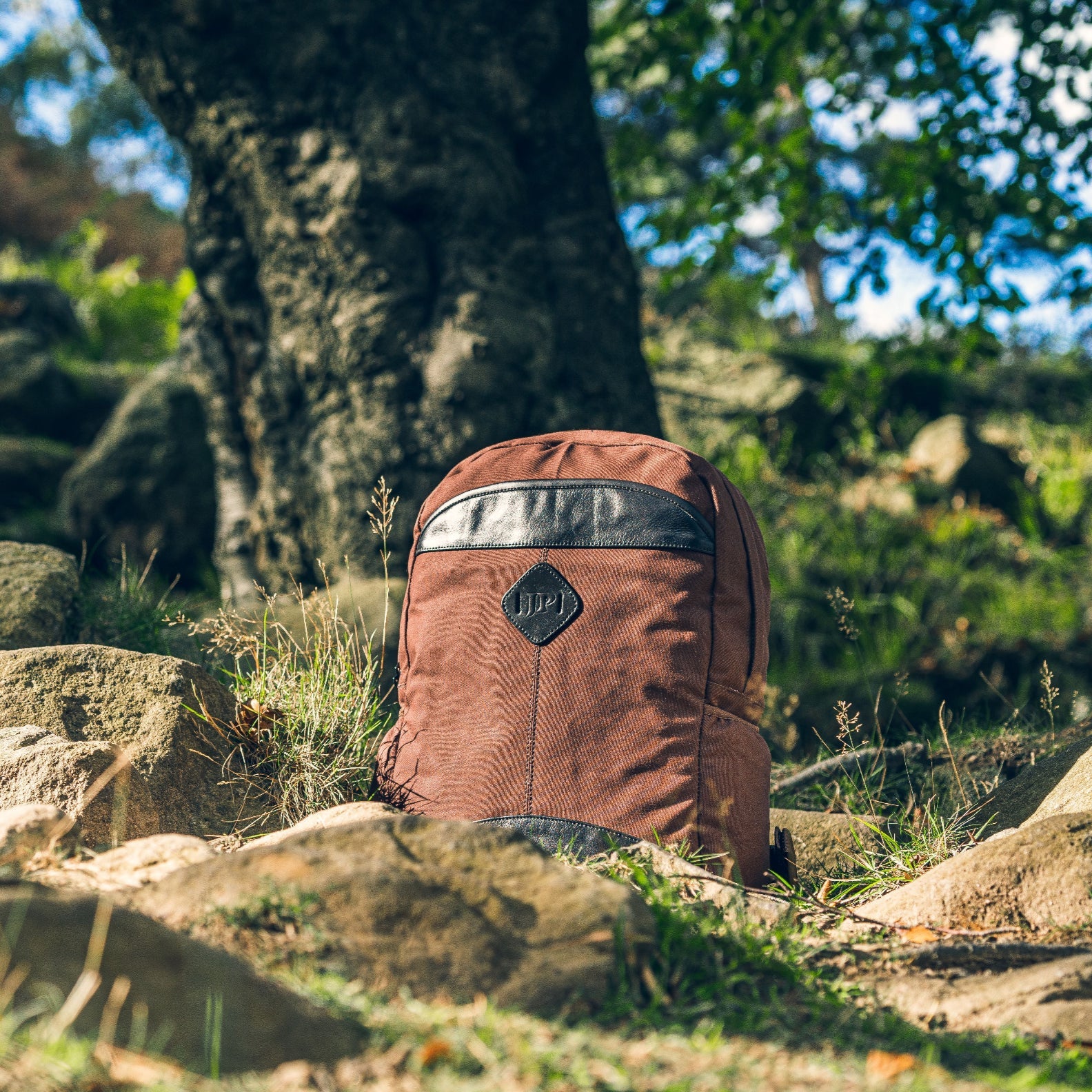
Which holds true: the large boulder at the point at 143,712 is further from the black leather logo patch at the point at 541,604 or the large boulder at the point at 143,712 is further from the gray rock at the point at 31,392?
the gray rock at the point at 31,392

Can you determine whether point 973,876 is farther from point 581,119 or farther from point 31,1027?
point 581,119

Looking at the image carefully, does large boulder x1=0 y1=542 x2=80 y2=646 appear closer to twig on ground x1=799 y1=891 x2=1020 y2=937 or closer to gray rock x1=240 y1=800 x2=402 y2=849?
gray rock x1=240 y1=800 x2=402 y2=849

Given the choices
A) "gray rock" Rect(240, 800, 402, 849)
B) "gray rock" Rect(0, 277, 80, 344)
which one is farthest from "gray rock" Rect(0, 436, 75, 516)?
"gray rock" Rect(240, 800, 402, 849)

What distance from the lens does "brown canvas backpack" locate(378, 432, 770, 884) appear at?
103 inches

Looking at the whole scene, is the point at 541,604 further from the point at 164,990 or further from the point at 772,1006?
the point at 164,990

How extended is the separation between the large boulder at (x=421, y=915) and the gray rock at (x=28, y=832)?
300 millimetres

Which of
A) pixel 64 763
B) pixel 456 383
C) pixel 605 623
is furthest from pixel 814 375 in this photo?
pixel 64 763

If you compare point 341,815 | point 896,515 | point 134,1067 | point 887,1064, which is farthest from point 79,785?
point 896,515

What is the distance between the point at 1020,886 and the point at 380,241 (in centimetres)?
360

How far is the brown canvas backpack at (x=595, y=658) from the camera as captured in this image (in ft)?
8.59

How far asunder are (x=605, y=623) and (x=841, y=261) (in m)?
4.59

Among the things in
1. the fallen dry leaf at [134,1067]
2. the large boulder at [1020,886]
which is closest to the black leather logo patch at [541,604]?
the large boulder at [1020,886]

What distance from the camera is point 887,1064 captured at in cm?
153

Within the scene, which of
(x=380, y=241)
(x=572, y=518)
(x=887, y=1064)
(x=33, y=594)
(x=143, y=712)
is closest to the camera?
(x=887, y=1064)
